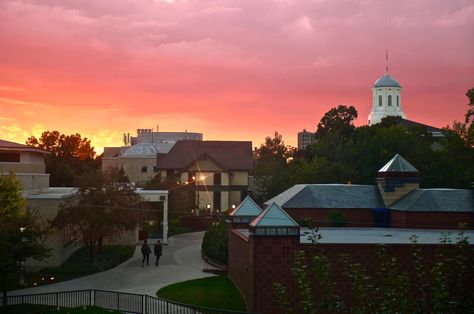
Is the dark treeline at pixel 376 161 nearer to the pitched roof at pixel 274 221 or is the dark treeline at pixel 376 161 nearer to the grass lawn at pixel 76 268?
the grass lawn at pixel 76 268

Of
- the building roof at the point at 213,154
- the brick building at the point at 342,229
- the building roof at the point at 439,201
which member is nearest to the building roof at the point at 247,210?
the brick building at the point at 342,229

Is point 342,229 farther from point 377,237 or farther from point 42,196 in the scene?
point 42,196

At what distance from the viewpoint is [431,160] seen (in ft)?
191

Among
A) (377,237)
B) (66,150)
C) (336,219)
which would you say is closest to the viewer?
(377,237)

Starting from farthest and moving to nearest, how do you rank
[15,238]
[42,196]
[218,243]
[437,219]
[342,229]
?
[437,219] < [342,229] < [218,243] < [42,196] < [15,238]

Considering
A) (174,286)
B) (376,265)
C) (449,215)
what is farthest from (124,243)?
(376,265)

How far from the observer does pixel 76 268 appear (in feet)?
109

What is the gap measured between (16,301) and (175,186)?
35.6m

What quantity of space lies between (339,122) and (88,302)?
217 feet

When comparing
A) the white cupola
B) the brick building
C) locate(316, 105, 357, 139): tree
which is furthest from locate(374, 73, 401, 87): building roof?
the brick building

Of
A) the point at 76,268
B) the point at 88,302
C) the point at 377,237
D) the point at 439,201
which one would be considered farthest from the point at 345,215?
the point at 88,302

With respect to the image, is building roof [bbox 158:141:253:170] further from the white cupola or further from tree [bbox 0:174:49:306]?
the white cupola

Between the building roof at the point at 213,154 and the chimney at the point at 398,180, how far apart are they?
99.8ft

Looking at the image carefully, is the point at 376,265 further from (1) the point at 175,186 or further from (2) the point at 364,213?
(1) the point at 175,186
